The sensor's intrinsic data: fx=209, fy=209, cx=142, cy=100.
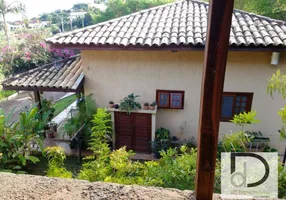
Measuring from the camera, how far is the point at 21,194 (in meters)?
1.12

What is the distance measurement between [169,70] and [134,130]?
7.66 ft

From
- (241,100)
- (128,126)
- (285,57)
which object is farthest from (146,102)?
(285,57)

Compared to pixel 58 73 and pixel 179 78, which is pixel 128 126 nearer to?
pixel 179 78

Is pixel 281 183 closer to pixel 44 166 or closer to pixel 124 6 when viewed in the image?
pixel 44 166

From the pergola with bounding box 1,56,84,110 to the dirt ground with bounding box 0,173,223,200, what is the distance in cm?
561

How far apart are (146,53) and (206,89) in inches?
231

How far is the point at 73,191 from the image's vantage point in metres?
1.14

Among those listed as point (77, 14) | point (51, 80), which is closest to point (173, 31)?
point (51, 80)

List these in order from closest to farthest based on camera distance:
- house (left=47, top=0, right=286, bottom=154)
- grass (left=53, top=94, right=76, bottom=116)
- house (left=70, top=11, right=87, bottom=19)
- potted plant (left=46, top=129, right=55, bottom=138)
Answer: house (left=47, top=0, right=286, bottom=154) → potted plant (left=46, top=129, right=55, bottom=138) → grass (left=53, top=94, right=76, bottom=116) → house (left=70, top=11, right=87, bottom=19)

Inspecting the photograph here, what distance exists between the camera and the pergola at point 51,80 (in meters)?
6.74

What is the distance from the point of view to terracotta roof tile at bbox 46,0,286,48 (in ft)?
18.6

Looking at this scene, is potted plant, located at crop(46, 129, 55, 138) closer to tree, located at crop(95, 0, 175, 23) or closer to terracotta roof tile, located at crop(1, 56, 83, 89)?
terracotta roof tile, located at crop(1, 56, 83, 89)

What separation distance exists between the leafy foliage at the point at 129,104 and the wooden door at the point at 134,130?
0.29 metres

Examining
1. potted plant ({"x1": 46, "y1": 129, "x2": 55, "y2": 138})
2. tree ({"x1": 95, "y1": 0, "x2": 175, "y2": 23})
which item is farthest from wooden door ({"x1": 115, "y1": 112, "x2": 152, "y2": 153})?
tree ({"x1": 95, "y1": 0, "x2": 175, "y2": 23})
